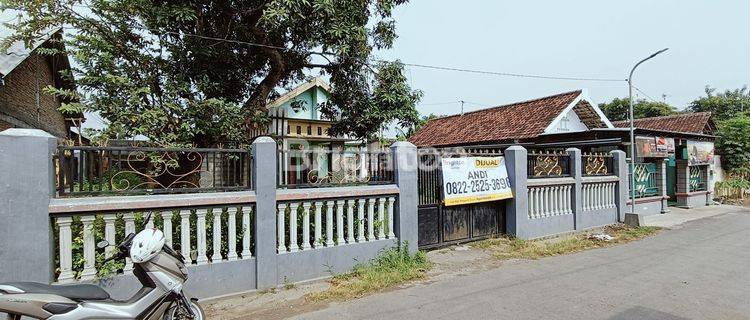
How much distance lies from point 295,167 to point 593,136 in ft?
37.3

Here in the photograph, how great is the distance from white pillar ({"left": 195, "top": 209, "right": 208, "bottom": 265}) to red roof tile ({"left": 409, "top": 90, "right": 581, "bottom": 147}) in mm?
12662

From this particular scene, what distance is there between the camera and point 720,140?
19312mm

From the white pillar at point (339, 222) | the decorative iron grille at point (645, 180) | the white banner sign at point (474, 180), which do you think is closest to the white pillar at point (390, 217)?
the white pillar at point (339, 222)

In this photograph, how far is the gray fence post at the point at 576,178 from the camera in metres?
9.59

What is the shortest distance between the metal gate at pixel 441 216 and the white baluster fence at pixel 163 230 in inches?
121

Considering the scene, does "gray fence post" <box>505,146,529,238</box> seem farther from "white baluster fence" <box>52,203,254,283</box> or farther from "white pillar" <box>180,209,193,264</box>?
"white pillar" <box>180,209,193,264</box>

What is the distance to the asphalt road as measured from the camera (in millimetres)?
4430

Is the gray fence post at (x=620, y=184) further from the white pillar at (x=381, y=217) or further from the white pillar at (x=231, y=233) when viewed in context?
the white pillar at (x=231, y=233)

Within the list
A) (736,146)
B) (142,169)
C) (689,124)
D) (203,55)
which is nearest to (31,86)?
(203,55)

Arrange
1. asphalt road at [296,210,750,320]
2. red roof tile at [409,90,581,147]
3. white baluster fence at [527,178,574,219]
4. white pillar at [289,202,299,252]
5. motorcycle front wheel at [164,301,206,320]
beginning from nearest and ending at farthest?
1. motorcycle front wheel at [164,301,206,320]
2. asphalt road at [296,210,750,320]
3. white pillar at [289,202,299,252]
4. white baluster fence at [527,178,574,219]
5. red roof tile at [409,90,581,147]

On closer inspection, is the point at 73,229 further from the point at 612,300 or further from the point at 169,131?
the point at 612,300

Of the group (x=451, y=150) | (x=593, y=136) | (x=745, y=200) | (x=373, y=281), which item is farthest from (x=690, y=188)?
(x=373, y=281)

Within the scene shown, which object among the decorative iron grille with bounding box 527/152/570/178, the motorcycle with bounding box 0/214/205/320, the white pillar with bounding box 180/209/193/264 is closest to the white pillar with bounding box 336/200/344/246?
the white pillar with bounding box 180/209/193/264

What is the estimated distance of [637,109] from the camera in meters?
38.0
